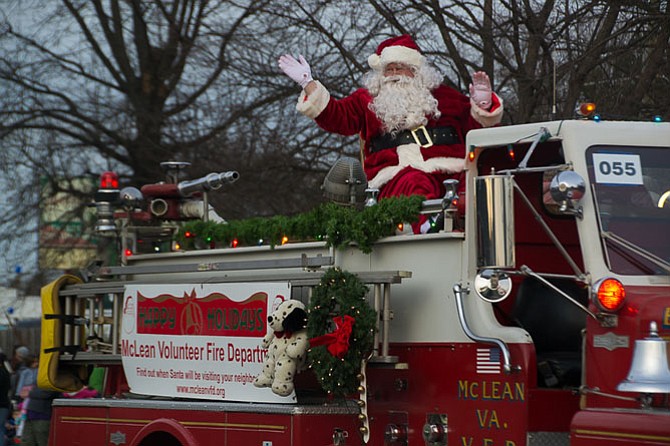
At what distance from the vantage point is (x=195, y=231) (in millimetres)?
9523

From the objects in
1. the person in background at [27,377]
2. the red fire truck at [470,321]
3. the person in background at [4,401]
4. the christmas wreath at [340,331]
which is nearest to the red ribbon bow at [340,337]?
the christmas wreath at [340,331]

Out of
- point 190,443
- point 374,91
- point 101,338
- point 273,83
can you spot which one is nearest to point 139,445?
point 190,443

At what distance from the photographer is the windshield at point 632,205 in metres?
6.18

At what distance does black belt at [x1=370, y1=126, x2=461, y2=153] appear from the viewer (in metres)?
8.59

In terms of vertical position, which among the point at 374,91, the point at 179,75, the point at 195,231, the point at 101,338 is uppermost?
the point at 179,75

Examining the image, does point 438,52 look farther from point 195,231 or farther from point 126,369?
point 126,369

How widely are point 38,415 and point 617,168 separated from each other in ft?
25.1

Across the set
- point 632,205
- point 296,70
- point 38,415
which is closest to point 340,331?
point 632,205

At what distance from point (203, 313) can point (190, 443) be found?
861 millimetres

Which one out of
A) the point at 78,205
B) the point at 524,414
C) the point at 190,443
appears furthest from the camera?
the point at 78,205

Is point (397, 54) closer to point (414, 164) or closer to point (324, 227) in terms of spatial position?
point (414, 164)

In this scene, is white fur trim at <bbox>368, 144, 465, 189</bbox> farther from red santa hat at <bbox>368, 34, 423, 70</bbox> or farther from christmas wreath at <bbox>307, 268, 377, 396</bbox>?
christmas wreath at <bbox>307, 268, 377, 396</bbox>

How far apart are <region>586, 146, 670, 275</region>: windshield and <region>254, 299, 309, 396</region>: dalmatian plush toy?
1.96 meters

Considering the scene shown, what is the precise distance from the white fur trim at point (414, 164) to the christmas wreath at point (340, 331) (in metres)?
1.48
